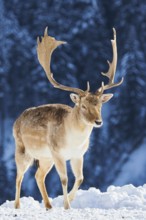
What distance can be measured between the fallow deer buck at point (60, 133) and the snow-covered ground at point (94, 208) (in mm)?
564

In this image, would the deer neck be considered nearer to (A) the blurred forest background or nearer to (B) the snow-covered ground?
(B) the snow-covered ground

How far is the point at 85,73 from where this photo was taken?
2928 inches

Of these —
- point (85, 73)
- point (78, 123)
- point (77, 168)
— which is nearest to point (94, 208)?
point (77, 168)

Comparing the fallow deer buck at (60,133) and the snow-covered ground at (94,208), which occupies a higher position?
the fallow deer buck at (60,133)

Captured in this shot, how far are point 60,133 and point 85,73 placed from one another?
62.4 m

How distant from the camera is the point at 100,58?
7569 centimetres

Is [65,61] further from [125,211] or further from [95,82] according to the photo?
[125,211]

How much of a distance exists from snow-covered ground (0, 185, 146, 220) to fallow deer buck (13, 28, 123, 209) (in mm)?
564

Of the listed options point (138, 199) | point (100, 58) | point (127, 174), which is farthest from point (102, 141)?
point (138, 199)

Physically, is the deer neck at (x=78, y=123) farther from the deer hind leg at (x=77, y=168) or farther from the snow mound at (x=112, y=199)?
the snow mound at (x=112, y=199)

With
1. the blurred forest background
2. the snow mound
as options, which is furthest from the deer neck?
the blurred forest background

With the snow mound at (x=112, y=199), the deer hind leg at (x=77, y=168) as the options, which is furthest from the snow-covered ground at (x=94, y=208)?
the deer hind leg at (x=77, y=168)

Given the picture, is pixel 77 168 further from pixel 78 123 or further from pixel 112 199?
pixel 112 199

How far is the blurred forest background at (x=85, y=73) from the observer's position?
64.4 m
